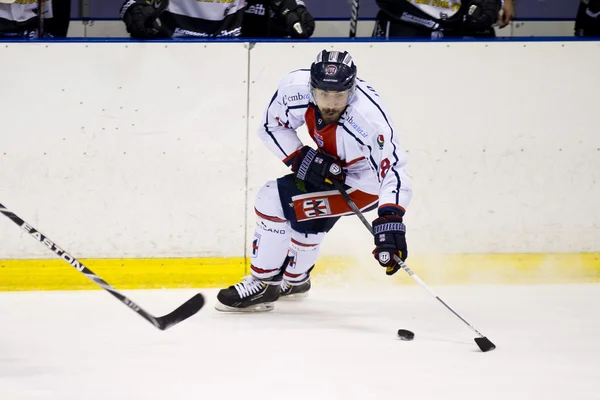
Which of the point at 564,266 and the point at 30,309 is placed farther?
the point at 564,266

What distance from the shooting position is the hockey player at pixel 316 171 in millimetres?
3314

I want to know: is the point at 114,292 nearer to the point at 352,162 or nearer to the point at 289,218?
the point at 289,218

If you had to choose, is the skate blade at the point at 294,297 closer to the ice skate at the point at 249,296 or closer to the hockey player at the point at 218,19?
the ice skate at the point at 249,296

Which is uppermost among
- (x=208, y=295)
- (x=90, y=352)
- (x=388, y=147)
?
(x=388, y=147)

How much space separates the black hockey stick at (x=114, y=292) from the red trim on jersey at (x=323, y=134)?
899 mm

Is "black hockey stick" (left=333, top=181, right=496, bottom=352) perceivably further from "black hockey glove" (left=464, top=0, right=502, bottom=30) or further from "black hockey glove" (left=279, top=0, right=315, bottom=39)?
"black hockey glove" (left=464, top=0, right=502, bottom=30)

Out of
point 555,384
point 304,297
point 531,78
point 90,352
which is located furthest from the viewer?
point 531,78

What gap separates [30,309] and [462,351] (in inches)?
71.1

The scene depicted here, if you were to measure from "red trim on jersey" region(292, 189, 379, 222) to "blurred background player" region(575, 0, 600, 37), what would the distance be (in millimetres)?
1793

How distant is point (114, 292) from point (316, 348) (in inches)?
28.2

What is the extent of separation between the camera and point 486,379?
2.71m

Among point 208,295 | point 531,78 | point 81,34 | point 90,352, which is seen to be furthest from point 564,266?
point 81,34

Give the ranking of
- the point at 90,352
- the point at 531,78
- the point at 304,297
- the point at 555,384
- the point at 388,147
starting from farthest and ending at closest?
the point at 531,78 → the point at 304,297 → the point at 388,147 → the point at 90,352 → the point at 555,384

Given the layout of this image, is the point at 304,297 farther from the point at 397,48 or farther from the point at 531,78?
the point at 531,78
